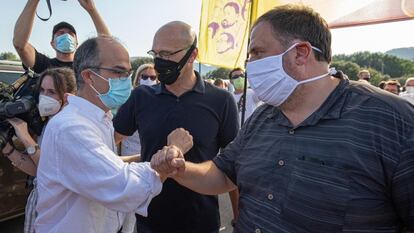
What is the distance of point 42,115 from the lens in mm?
2957

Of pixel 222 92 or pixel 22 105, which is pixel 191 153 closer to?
pixel 222 92

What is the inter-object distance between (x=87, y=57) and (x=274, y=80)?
101 centimetres

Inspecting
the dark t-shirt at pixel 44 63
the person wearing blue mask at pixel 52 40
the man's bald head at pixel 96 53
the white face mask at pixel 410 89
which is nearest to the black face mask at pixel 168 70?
the man's bald head at pixel 96 53

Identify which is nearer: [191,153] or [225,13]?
[191,153]

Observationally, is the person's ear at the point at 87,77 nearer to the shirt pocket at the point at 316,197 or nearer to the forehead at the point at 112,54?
the forehead at the point at 112,54

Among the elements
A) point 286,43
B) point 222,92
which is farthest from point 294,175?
point 222,92

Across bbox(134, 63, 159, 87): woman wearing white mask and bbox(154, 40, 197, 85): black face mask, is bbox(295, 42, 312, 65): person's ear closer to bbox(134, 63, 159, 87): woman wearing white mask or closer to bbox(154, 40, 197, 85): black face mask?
bbox(154, 40, 197, 85): black face mask

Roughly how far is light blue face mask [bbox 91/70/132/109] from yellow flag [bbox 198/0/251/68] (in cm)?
237

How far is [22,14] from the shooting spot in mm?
3279

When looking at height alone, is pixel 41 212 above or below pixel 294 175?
below

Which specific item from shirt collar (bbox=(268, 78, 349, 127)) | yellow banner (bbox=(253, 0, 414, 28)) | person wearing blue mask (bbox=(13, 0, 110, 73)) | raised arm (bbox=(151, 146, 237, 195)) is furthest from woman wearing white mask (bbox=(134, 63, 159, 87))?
shirt collar (bbox=(268, 78, 349, 127))

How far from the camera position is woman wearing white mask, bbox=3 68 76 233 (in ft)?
8.81

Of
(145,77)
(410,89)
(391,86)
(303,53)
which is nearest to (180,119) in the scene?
(303,53)

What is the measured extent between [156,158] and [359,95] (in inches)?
38.6
